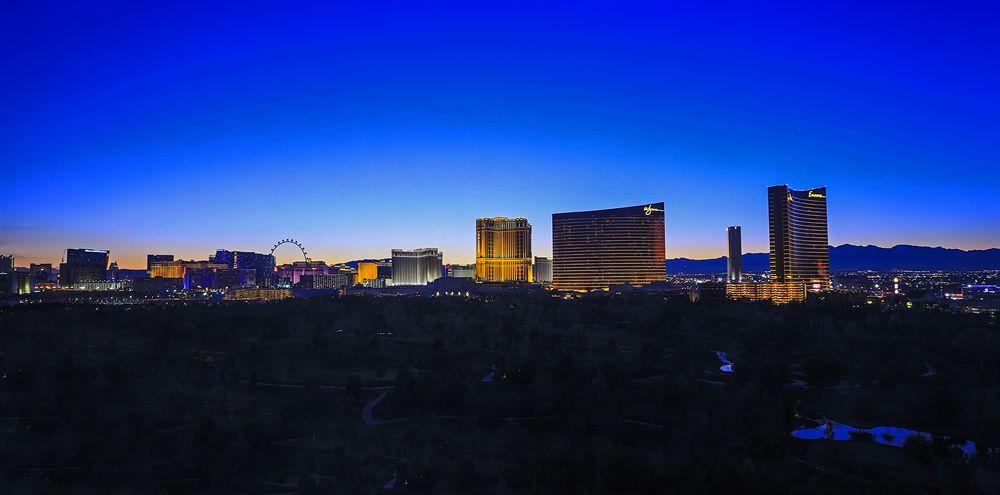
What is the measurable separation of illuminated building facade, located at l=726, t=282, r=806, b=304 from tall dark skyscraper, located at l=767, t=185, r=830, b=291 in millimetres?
1373

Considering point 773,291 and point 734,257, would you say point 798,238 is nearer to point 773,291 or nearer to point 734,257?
point 773,291

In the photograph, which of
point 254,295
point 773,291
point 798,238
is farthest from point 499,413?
point 254,295

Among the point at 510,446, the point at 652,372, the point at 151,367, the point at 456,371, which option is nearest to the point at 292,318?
the point at 151,367

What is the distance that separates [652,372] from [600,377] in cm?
1007

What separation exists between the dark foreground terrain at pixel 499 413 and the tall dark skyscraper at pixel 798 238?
73527mm

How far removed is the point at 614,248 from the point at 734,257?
32349 millimetres

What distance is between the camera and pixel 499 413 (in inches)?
1484

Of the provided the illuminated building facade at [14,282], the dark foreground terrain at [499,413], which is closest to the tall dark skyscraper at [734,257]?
the dark foreground terrain at [499,413]

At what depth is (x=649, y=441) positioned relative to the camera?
105ft

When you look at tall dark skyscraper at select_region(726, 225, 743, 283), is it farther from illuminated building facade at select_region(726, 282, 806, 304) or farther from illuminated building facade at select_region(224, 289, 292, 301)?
illuminated building facade at select_region(224, 289, 292, 301)

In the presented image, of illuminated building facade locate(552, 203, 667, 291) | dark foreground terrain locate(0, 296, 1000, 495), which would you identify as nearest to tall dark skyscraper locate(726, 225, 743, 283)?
illuminated building facade locate(552, 203, 667, 291)

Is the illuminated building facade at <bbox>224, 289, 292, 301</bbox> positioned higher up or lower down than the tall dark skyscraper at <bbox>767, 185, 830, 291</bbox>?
lower down

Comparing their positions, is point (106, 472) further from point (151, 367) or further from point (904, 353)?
point (904, 353)

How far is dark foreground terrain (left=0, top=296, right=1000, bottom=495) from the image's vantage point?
81.8 feet
